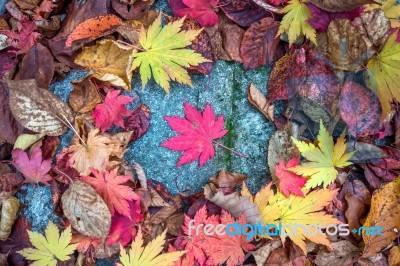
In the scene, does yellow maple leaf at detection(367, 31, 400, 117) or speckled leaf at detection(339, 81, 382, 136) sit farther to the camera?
speckled leaf at detection(339, 81, 382, 136)

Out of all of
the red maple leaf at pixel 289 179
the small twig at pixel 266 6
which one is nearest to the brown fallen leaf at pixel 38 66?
the small twig at pixel 266 6

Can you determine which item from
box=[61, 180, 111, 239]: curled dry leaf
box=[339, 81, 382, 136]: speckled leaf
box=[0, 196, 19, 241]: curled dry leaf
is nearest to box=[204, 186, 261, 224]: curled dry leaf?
box=[61, 180, 111, 239]: curled dry leaf

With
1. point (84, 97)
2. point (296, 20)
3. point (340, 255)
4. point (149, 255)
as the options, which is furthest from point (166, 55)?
point (340, 255)

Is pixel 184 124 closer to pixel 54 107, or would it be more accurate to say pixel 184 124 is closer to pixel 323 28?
pixel 54 107

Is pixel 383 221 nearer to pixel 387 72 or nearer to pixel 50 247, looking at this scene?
pixel 387 72

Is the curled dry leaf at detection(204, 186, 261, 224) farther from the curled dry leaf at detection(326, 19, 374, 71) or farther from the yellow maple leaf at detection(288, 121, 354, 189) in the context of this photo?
the curled dry leaf at detection(326, 19, 374, 71)

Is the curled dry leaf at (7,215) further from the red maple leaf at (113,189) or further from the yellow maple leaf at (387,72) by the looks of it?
the yellow maple leaf at (387,72)
